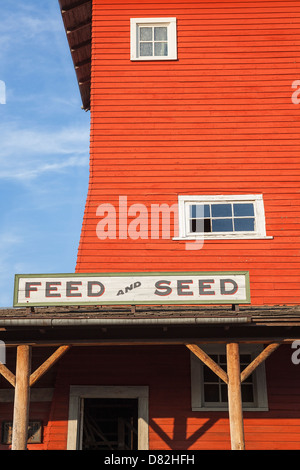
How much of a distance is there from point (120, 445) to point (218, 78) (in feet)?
37.4

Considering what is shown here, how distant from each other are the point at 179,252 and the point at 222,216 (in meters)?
1.53

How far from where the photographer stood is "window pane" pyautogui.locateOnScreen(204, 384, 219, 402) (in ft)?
44.0

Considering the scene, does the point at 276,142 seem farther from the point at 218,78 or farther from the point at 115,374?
the point at 115,374

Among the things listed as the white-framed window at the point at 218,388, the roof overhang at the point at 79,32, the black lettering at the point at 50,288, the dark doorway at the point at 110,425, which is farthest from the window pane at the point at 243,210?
the roof overhang at the point at 79,32

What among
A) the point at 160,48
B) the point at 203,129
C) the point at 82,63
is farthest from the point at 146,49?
the point at 82,63

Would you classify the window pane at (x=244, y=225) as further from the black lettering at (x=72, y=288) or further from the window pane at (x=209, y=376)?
the black lettering at (x=72, y=288)

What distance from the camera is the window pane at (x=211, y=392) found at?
13.4 m

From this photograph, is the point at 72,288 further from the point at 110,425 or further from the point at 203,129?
the point at 110,425

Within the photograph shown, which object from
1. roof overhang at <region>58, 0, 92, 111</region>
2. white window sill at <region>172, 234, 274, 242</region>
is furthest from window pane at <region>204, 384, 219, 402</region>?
roof overhang at <region>58, 0, 92, 111</region>

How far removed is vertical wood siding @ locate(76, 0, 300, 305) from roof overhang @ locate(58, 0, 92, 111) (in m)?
1.16

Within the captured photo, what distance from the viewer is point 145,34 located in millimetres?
16969

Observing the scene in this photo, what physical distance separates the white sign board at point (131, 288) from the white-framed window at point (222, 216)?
11.0 feet

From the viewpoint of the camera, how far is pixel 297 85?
53.5 ft
